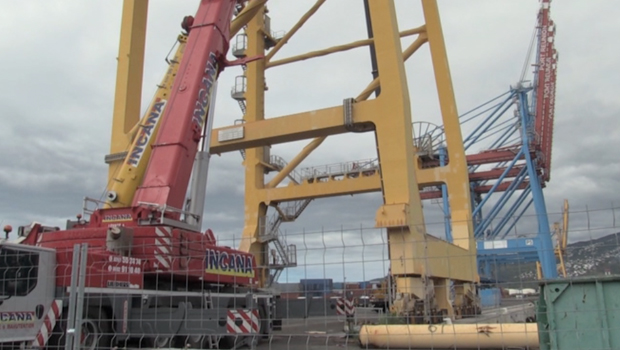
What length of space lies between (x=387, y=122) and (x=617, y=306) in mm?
11032

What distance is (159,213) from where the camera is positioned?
35.6 feet

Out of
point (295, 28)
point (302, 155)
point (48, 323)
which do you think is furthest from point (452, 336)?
point (295, 28)

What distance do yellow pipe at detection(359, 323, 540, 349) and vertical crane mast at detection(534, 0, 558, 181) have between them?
41.8 metres

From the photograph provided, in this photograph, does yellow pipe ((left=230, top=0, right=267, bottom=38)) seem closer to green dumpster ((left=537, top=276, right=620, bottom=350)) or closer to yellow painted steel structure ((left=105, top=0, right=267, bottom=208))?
yellow painted steel structure ((left=105, top=0, right=267, bottom=208))

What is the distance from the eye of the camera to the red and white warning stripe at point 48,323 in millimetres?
7641

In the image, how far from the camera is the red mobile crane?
766 cm

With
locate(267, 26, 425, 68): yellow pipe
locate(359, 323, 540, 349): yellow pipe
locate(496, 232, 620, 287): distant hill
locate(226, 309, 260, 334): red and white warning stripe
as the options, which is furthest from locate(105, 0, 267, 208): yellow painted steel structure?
locate(496, 232, 620, 287): distant hill

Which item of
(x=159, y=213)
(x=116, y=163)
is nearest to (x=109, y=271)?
(x=159, y=213)

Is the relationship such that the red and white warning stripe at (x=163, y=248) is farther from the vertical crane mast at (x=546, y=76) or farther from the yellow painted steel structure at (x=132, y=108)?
the vertical crane mast at (x=546, y=76)

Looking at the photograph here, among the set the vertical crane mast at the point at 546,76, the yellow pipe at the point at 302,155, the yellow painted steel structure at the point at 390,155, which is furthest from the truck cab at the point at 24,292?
the vertical crane mast at the point at 546,76

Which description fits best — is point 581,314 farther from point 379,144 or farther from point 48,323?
point 379,144

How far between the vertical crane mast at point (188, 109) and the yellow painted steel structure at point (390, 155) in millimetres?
4496

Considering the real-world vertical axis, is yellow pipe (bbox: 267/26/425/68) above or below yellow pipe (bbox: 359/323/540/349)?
above

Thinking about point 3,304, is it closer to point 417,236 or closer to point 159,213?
point 159,213
